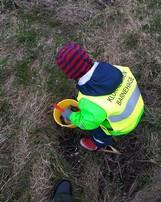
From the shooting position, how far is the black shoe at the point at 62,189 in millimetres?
3076

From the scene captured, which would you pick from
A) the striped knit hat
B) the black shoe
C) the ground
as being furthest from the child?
the black shoe

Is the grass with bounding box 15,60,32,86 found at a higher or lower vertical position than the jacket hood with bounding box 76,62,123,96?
lower

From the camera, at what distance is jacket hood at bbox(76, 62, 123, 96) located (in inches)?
112

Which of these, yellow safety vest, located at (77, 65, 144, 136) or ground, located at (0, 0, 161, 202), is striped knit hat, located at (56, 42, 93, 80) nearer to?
yellow safety vest, located at (77, 65, 144, 136)

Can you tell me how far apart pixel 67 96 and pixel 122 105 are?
0.66 meters

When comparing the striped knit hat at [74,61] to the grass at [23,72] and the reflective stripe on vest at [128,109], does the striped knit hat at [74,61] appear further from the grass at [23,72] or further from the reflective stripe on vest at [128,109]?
the grass at [23,72]

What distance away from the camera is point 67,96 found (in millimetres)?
3434

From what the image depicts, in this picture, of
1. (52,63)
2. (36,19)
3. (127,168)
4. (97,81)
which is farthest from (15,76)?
(127,168)

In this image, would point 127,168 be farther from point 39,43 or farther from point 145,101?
point 39,43

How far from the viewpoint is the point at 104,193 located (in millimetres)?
3109

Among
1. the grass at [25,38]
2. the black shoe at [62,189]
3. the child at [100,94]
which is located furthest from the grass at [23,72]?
the black shoe at [62,189]

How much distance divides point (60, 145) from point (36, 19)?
1232 mm

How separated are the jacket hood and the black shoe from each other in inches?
27.0

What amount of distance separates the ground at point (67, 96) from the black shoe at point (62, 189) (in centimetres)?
4
